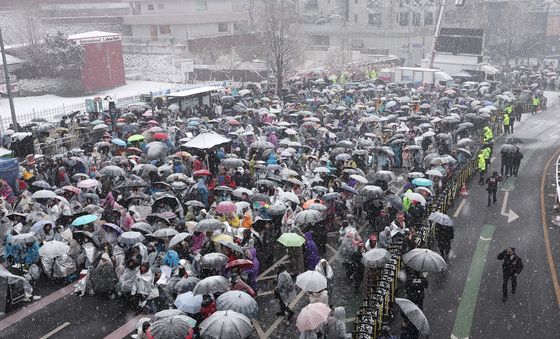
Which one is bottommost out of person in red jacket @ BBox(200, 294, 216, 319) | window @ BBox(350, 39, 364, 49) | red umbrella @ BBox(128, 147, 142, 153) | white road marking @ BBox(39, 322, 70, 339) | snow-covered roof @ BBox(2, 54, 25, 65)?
white road marking @ BBox(39, 322, 70, 339)

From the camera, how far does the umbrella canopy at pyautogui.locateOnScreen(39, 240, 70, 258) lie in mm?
13414

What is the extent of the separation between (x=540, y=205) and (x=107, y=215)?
1613 centimetres

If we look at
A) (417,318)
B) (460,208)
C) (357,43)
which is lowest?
(460,208)

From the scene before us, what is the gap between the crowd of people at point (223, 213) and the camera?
471 inches

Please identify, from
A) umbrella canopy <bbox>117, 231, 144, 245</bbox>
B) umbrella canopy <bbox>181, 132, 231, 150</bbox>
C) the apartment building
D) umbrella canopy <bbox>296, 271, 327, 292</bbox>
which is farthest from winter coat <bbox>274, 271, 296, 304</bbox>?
the apartment building

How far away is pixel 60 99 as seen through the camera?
45906 mm

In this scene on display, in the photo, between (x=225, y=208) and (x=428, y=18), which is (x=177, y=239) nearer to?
(x=225, y=208)

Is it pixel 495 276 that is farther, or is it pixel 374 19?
pixel 374 19

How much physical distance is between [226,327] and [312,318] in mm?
1592

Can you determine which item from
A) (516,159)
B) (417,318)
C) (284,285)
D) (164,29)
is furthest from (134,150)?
(164,29)

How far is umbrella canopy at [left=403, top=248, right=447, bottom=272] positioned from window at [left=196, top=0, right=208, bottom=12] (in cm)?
5646

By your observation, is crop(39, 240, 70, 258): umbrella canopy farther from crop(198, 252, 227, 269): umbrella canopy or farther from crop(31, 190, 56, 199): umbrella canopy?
crop(198, 252, 227, 269): umbrella canopy

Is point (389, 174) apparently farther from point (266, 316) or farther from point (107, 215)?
point (107, 215)

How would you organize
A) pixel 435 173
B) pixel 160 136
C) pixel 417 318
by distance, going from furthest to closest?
pixel 160 136
pixel 435 173
pixel 417 318
